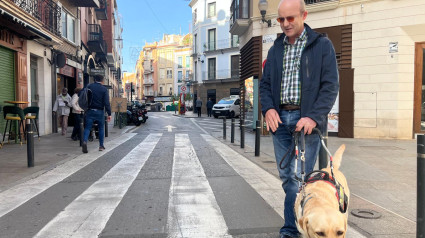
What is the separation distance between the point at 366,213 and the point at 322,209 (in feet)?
7.72

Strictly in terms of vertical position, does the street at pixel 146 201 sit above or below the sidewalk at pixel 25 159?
below

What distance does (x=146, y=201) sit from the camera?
13.6ft

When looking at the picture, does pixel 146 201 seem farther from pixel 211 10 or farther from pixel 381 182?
pixel 211 10

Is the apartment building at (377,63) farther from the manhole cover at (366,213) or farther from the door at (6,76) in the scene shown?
the door at (6,76)

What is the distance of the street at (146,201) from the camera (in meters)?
3.22

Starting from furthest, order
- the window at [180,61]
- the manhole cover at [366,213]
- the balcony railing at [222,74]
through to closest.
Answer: the window at [180,61], the balcony railing at [222,74], the manhole cover at [366,213]

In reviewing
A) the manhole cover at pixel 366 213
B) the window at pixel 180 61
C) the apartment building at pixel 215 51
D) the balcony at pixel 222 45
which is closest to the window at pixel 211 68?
the apartment building at pixel 215 51

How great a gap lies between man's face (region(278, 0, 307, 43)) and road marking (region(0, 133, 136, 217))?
364cm

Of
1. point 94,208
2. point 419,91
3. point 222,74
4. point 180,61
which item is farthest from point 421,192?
point 180,61

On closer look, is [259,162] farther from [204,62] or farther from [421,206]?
[204,62]

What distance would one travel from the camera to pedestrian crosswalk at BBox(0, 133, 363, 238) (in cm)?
322

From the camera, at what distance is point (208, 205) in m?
3.98

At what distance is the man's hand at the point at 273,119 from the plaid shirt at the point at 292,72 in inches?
5.5

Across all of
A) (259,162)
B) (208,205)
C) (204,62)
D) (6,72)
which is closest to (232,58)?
(204,62)
